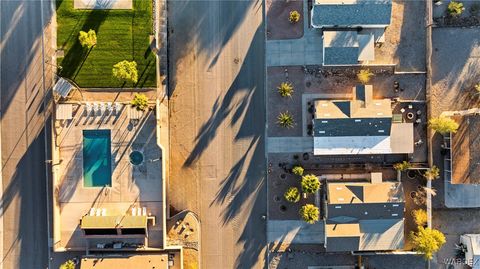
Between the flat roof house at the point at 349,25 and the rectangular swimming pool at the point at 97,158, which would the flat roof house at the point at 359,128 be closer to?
the flat roof house at the point at 349,25

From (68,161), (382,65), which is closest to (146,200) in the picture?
(68,161)

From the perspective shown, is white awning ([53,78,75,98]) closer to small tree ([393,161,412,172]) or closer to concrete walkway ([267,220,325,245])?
concrete walkway ([267,220,325,245])

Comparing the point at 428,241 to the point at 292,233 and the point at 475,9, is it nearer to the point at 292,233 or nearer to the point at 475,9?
the point at 292,233

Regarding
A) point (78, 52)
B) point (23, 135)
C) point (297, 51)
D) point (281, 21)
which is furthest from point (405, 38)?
point (23, 135)

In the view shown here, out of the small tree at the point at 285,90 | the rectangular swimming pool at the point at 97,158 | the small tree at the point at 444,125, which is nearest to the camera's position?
the small tree at the point at 444,125

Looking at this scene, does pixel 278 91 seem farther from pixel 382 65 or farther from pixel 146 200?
pixel 146 200

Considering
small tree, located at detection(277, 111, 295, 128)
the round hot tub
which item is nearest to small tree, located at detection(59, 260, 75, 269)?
the round hot tub

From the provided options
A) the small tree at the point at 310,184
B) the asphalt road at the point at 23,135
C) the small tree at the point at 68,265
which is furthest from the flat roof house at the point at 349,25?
the small tree at the point at 68,265
